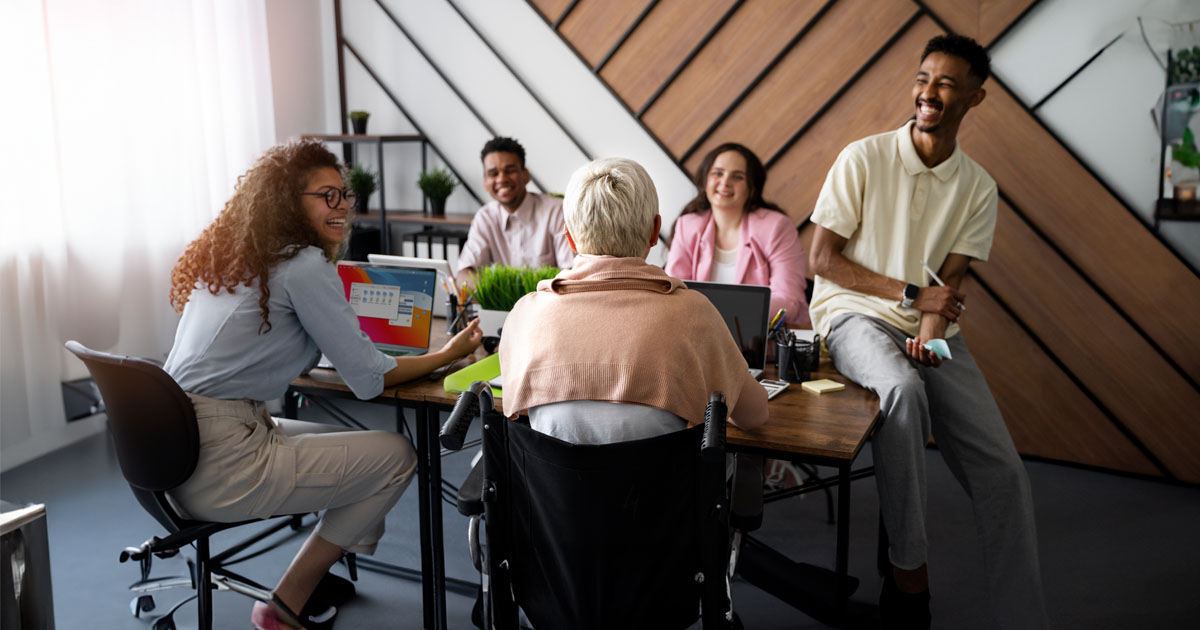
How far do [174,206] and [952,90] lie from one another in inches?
130

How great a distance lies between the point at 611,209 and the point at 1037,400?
266cm

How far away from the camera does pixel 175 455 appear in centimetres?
192

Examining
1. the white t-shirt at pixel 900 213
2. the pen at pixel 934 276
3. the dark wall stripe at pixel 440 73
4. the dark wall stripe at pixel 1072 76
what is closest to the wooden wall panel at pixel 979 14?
the dark wall stripe at pixel 1072 76

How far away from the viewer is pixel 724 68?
389 cm

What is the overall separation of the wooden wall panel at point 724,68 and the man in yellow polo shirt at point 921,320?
140 cm

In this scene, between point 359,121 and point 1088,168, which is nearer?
point 1088,168

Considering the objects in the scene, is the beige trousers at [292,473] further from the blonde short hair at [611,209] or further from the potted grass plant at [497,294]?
the blonde short hair at [611,209]

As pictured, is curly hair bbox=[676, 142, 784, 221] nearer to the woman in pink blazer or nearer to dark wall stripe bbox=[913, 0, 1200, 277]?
the woman in pink blazer

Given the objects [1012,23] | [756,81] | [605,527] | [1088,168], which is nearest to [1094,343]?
[1088,168]

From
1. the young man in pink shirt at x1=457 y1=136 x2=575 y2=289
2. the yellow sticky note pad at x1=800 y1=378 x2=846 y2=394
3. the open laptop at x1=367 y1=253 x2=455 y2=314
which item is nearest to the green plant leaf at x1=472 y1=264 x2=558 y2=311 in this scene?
the open laptop at x1=367 y1=253 x2=455 y2=314

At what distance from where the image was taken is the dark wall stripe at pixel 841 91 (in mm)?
3539

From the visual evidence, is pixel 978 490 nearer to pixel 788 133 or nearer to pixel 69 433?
pixel 788 133

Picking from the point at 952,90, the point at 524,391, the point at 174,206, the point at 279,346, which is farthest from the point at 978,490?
the point at 174,206

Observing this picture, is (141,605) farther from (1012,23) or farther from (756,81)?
(1012,23)
